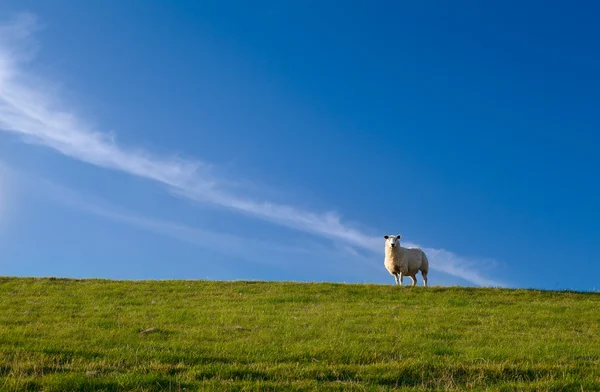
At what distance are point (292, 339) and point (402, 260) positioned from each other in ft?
61.4

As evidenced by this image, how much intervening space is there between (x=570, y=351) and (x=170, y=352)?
1043cm

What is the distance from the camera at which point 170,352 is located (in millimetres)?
13375

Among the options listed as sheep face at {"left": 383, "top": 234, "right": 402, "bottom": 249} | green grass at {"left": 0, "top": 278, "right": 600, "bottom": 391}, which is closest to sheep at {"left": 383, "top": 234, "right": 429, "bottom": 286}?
sheep face at {"left": 383, "top": 234, "right": 402, "bottom": 249}

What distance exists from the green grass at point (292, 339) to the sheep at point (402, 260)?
5.36 metres

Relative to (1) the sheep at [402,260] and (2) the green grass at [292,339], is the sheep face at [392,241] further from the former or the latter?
(2) the green grass at [292,339]

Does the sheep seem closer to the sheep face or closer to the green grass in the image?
the sheep face

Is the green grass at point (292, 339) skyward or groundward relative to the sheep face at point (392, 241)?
groundward

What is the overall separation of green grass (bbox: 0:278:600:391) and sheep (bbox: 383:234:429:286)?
17.6 ft

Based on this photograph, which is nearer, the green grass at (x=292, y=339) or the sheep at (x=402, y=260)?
the green grass at (x=292, y=339)

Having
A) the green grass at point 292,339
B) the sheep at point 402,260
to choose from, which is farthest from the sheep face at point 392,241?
the green grass at point 292,339

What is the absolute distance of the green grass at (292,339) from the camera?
1138 cm

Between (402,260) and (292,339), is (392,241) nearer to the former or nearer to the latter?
(402,260)

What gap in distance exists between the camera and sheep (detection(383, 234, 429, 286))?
109 feet

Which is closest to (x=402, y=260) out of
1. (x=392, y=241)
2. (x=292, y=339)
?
(x=392, y=241)
